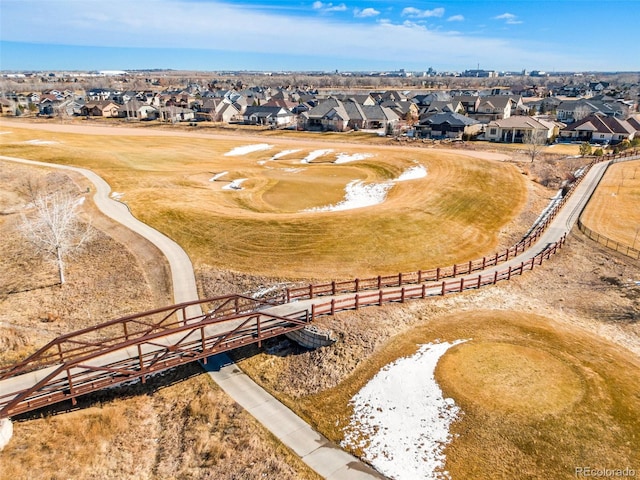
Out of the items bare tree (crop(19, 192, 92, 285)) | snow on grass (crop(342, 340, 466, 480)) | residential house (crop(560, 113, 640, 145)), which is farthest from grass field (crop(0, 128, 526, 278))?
residential house (crop(560, 113, 640, 145))

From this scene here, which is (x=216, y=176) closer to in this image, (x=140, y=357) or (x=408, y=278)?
(x=408, y=278)

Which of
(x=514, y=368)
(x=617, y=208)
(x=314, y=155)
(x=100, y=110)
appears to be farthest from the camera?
(x=100, y=110)

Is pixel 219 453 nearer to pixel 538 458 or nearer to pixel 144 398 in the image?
pixel 144 398

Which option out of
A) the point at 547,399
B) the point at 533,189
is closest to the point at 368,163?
the point at 533,189

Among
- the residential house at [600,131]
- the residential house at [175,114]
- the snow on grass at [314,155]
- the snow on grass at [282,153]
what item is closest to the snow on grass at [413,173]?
the snow on grass at [314,155]

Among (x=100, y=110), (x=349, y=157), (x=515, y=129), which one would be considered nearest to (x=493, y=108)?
(x=515, y=129)

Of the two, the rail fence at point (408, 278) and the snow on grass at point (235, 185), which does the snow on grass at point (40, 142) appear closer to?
the snow on grass at point (235, 185)
